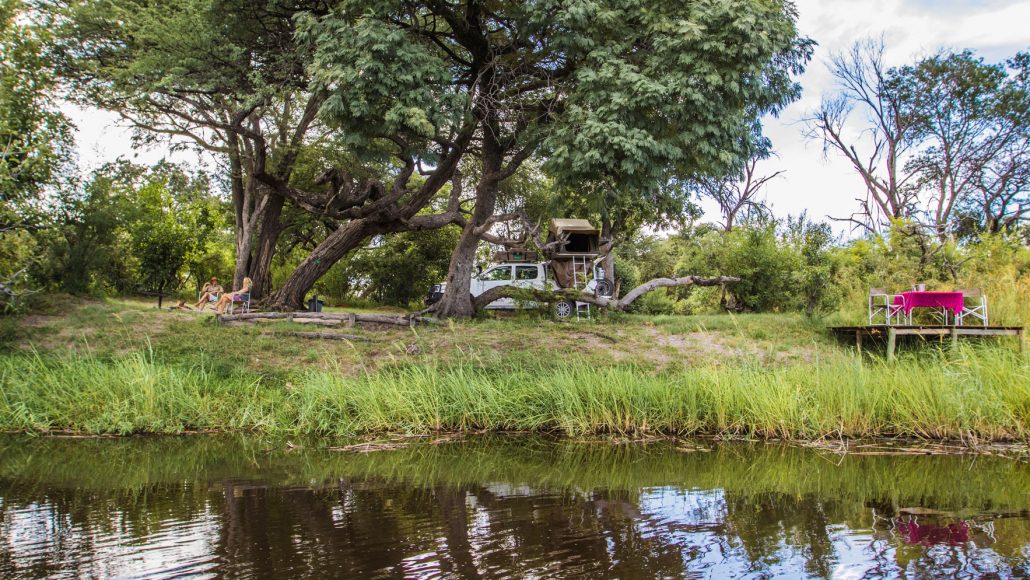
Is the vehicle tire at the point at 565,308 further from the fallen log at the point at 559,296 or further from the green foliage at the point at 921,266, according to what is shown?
the green foliage at the point at 921,266

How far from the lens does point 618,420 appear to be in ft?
25.8

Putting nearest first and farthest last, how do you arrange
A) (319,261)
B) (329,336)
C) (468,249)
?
(329,336) → (468,249) → (319,261)

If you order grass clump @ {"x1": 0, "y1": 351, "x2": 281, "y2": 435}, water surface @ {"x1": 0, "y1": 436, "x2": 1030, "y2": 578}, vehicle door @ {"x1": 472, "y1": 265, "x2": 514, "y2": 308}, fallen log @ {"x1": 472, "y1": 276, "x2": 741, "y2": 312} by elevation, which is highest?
vehicle door @ {"x1": 472, "y1": 265, "x2": 514, "y2": 308}

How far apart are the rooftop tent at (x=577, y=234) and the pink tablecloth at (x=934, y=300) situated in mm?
11872

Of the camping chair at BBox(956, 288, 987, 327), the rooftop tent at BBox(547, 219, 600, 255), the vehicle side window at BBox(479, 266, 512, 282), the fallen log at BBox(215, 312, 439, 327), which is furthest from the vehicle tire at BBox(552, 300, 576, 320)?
the camping chair at BBox(956, 288, 987, 327)

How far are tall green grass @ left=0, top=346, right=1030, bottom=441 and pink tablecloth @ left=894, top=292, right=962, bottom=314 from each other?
8.08 ft

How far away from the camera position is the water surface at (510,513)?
354cm

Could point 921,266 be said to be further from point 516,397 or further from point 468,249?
point 516,397

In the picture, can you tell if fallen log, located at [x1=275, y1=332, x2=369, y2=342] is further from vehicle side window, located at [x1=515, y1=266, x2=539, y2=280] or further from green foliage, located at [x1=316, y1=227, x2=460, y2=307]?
green foliage, located at [x1=316, y1=227, x2=460, y2=307]

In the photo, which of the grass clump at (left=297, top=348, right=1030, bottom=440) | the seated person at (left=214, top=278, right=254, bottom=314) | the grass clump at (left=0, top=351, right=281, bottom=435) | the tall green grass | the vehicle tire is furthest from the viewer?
the vehicle tire

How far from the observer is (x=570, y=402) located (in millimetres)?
8078

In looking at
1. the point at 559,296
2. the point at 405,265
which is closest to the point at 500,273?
the point at 559,296

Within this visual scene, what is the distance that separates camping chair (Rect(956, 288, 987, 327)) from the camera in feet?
35.9

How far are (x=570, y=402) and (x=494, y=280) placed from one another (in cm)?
1194
